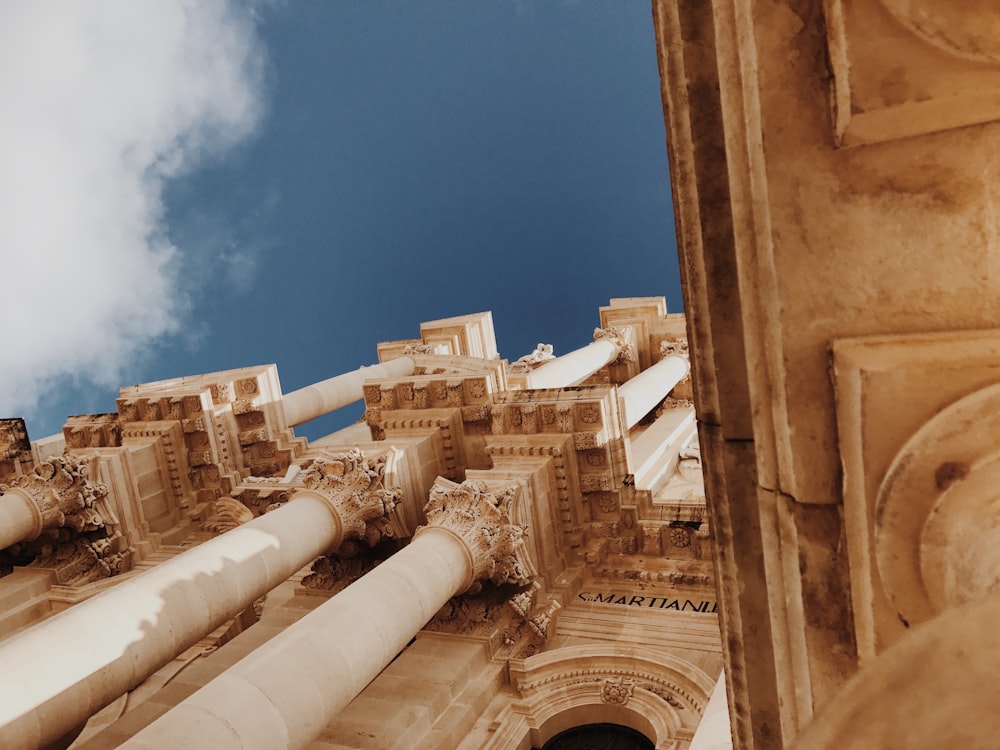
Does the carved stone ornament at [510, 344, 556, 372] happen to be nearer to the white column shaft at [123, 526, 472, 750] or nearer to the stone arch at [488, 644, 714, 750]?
the stone arch at [488, 644, 714, 750]

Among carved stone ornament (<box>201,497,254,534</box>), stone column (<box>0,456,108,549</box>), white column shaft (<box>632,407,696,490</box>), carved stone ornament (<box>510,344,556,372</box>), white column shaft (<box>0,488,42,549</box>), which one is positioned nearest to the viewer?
white column shaft (<box>0,488,42,549</box>)

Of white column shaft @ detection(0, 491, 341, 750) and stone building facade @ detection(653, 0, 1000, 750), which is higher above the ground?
stone building facade @ detection(653, 0, 1000, 750)

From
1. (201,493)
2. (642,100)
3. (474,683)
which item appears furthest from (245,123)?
(474,683)

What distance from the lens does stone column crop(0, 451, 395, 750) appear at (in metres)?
5.77

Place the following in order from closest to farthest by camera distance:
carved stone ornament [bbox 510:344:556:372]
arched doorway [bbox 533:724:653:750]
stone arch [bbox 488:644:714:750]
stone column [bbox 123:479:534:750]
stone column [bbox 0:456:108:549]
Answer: stone column [bbox 123:479:534:750], stone arch [bbox 488:644:714:750], arched doorway [bbox 533:724:653:750], stone column [bbox 0:456:108:549], carved stone ornament [bbox 510:344:556:372]

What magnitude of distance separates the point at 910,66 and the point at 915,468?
66.9 inches

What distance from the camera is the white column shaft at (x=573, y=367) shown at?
17.8m

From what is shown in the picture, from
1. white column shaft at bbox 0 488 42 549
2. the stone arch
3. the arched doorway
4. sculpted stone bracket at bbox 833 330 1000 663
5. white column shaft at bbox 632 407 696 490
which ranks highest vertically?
sculpted stone bracket at bbox 833 330 1000 663

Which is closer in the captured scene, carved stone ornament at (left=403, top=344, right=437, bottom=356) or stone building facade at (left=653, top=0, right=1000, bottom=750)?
stone building facade at (left=653, top=0, right=1000, bottom=750)

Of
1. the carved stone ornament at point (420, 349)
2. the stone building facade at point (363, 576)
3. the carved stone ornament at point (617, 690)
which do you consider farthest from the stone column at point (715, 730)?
the carved stone ornament at point (420, 349)

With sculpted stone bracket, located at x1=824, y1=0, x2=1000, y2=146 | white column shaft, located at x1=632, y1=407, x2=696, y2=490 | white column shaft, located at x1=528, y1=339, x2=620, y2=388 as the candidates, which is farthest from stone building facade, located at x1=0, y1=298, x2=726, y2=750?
sculpted stone bracket, located at x1=824, y1=0, x2=1000, y2=146

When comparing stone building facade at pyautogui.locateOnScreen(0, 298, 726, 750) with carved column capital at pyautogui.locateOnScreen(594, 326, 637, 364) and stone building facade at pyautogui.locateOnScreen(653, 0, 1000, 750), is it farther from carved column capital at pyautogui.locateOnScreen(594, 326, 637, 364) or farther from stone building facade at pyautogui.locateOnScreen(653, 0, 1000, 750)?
carved column capital at pyautogui.locateOnScreen(594, 326, 637, 364)

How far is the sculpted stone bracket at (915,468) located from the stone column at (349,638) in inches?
189

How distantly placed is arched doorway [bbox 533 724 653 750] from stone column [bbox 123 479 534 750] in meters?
2.00
